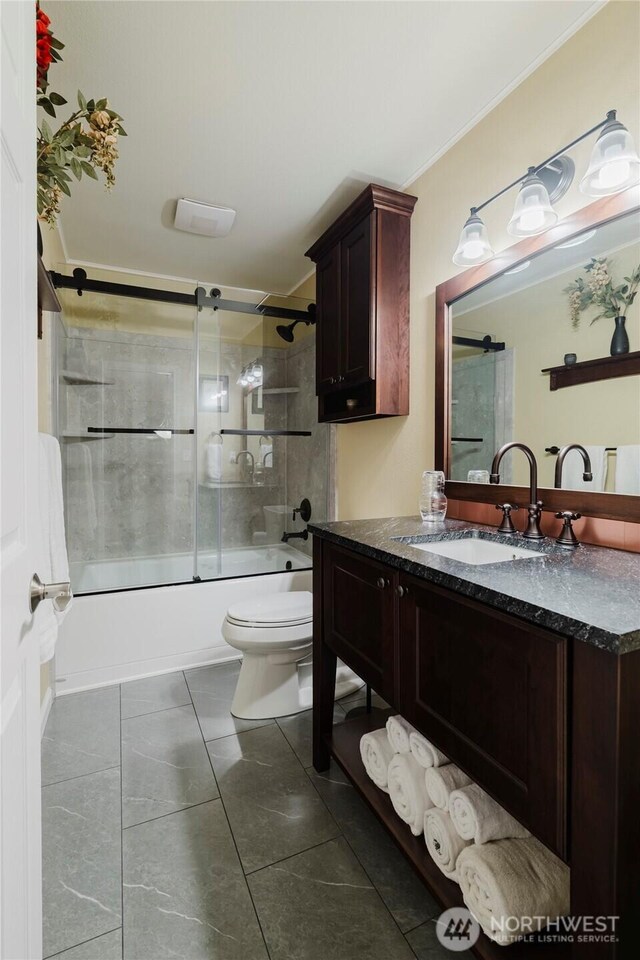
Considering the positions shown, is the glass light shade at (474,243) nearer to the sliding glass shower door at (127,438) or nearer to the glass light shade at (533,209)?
the glass light shade at (533,209)

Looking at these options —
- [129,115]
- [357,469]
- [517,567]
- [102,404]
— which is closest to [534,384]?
[517,567]

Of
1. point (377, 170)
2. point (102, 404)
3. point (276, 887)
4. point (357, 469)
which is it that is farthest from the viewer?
point (102, 404)

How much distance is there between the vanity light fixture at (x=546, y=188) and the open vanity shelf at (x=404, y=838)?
1.76m

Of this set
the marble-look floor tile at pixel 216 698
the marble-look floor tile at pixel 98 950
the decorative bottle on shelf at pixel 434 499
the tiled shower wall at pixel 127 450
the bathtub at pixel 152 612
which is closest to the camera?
the marble-look floor tile at pixel 98 950

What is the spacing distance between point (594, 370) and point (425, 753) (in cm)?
117

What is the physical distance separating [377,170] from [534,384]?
1248 mm

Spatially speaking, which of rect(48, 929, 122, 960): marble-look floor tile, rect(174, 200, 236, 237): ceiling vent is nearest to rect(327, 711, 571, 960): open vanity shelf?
rect(48, 929, 122, 960): marble-look floor tile

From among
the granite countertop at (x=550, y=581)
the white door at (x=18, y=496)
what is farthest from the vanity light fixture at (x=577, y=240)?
the white door at (x=18, y=496)

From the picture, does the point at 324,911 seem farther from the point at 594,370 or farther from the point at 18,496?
the point at 594,370

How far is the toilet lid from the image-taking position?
196 centimetres

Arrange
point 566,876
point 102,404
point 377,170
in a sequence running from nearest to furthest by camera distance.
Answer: point 566,876
point 377,170
point 102,404

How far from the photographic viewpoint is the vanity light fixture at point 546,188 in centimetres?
113

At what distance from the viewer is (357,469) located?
258 centimetres

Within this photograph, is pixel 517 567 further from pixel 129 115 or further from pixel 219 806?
pixel 129 115
